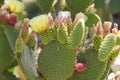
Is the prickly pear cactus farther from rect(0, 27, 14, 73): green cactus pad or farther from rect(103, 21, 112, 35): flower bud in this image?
rect(0, 27, 14, 73): green cactus pad

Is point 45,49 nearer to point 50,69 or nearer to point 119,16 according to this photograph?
point 50,69

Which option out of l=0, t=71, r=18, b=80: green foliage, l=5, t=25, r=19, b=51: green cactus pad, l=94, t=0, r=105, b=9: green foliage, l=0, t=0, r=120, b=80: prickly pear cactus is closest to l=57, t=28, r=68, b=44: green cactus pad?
l=0, t=0, r=120, b=80: prickly pear cactus

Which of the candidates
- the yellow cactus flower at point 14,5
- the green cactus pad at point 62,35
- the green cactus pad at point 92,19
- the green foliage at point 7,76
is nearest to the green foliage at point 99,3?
the green foliage at point 7,76

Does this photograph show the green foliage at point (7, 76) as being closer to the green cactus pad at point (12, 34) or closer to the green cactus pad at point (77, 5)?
the green cactus pad at point (12, 34)

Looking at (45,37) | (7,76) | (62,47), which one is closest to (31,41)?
(45,37)

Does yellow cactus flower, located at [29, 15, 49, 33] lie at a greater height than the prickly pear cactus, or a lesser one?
greater

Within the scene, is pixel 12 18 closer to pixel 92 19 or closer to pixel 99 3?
pixel 92 19
